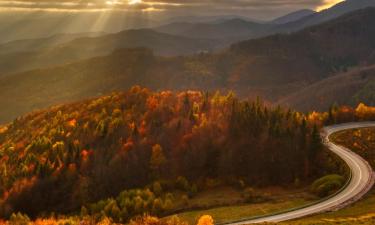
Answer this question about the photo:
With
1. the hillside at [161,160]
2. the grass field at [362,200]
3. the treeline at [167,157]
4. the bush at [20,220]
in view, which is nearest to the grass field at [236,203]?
the hillside at [161,160]

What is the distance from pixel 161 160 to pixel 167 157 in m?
5.21

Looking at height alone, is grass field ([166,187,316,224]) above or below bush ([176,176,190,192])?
above

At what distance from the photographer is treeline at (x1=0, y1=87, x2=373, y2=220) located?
134 m

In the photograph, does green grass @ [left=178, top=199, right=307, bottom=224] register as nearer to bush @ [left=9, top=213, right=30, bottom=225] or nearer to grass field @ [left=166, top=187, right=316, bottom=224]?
grass field @ [left=166, top=187, right=316, bottom=224]

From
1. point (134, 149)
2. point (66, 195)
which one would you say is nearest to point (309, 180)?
point (134, 149)

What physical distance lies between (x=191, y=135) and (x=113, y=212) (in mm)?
52909

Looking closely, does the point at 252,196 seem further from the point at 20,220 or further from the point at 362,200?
the point at 20,220

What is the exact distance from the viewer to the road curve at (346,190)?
9125cm

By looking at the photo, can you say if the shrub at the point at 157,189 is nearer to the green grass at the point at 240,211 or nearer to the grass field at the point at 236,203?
the grass field at the point at 236,203

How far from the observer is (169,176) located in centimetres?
14025

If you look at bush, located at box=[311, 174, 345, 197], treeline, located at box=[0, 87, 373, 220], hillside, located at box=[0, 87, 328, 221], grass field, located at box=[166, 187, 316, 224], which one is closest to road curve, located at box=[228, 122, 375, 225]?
bush, located at box=[311, 174, 345, 197]

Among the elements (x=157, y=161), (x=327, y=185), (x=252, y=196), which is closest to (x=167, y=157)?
(x=157, y=161)

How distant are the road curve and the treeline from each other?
8.42 metres

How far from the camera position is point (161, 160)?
146 m
